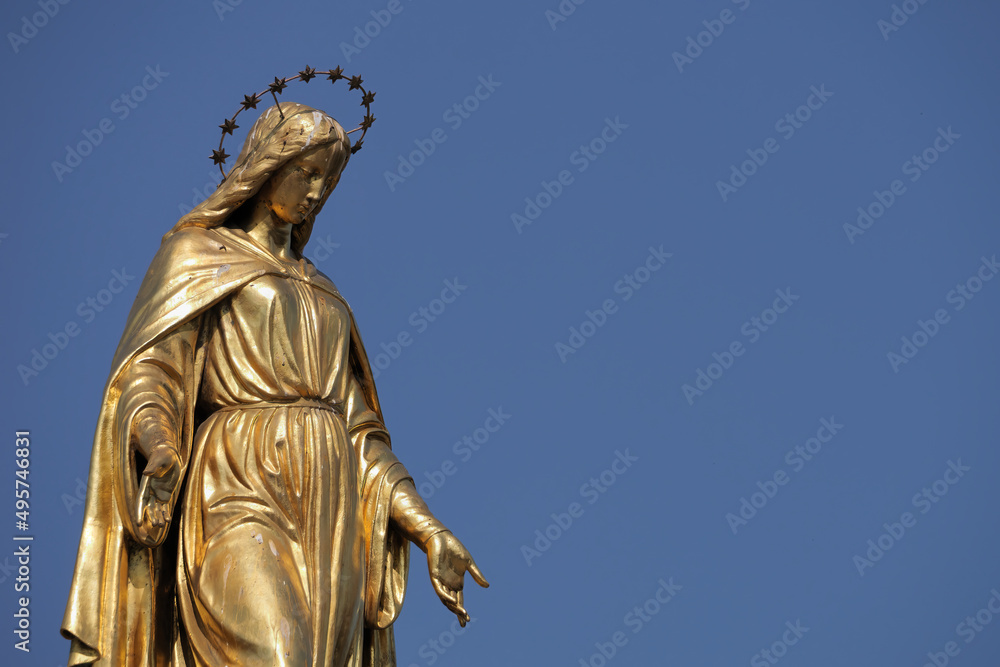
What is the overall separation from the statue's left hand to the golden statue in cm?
1

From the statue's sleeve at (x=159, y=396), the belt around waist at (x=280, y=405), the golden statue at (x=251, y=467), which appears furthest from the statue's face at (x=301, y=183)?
the belt around waist at (x=280, y=405)

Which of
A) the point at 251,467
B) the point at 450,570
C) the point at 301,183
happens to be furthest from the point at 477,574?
the point at 301,183

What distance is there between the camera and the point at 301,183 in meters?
9.39

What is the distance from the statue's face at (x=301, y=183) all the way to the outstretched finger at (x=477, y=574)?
2.24 m

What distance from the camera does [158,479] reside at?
8.38 meters

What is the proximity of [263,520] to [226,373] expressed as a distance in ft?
2.93

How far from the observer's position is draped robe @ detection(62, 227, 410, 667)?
8438mm

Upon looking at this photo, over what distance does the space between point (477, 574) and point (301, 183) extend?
8.08 ft

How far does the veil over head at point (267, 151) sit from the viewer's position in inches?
367

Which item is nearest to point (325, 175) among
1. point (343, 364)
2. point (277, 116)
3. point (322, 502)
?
point (277, 116)

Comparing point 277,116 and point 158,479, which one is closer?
point 158,479

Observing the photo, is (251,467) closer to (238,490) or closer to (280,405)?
(238,490)

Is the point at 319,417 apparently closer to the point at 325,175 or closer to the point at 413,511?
the point at 413,511

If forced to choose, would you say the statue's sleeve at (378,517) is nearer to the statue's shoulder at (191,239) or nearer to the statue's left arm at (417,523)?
the statue's left arm at (417,523)
